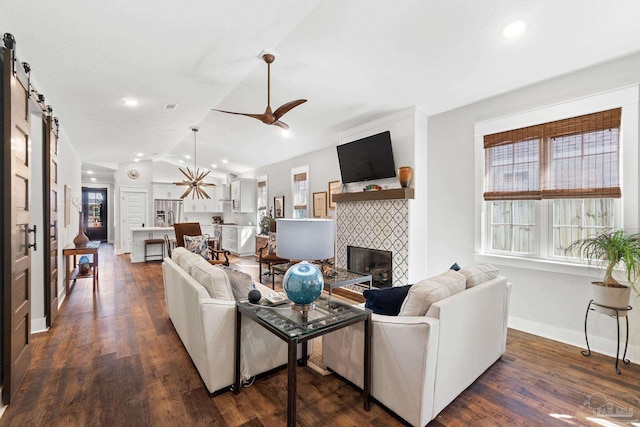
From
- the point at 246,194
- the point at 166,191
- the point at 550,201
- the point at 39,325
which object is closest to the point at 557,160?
the point at 550,201

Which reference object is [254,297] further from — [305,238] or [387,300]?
[387,300]

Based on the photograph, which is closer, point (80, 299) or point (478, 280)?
point (478, 280)

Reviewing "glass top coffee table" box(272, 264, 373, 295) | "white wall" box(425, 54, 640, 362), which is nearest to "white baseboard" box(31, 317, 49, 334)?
"glass top coffee table" box(272, 264, 373, 295)

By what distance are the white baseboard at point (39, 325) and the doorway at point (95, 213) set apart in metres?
10.6

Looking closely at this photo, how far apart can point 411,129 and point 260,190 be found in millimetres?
5463

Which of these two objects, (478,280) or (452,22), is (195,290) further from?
(452,22)

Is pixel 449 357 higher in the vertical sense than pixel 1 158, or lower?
lower

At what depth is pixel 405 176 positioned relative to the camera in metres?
3.92

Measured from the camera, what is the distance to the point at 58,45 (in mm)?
2346

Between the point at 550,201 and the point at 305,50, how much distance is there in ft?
9.75

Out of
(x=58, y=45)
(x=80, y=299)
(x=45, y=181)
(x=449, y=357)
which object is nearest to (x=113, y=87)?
(x=58, y=45)

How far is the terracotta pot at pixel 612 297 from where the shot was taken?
2.39 metres

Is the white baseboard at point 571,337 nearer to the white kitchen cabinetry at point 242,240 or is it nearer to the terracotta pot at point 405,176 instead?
the terracotta pot at point 405,176

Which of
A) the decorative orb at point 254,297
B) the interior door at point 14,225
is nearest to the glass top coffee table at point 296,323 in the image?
the decorative orb at point 254,297
